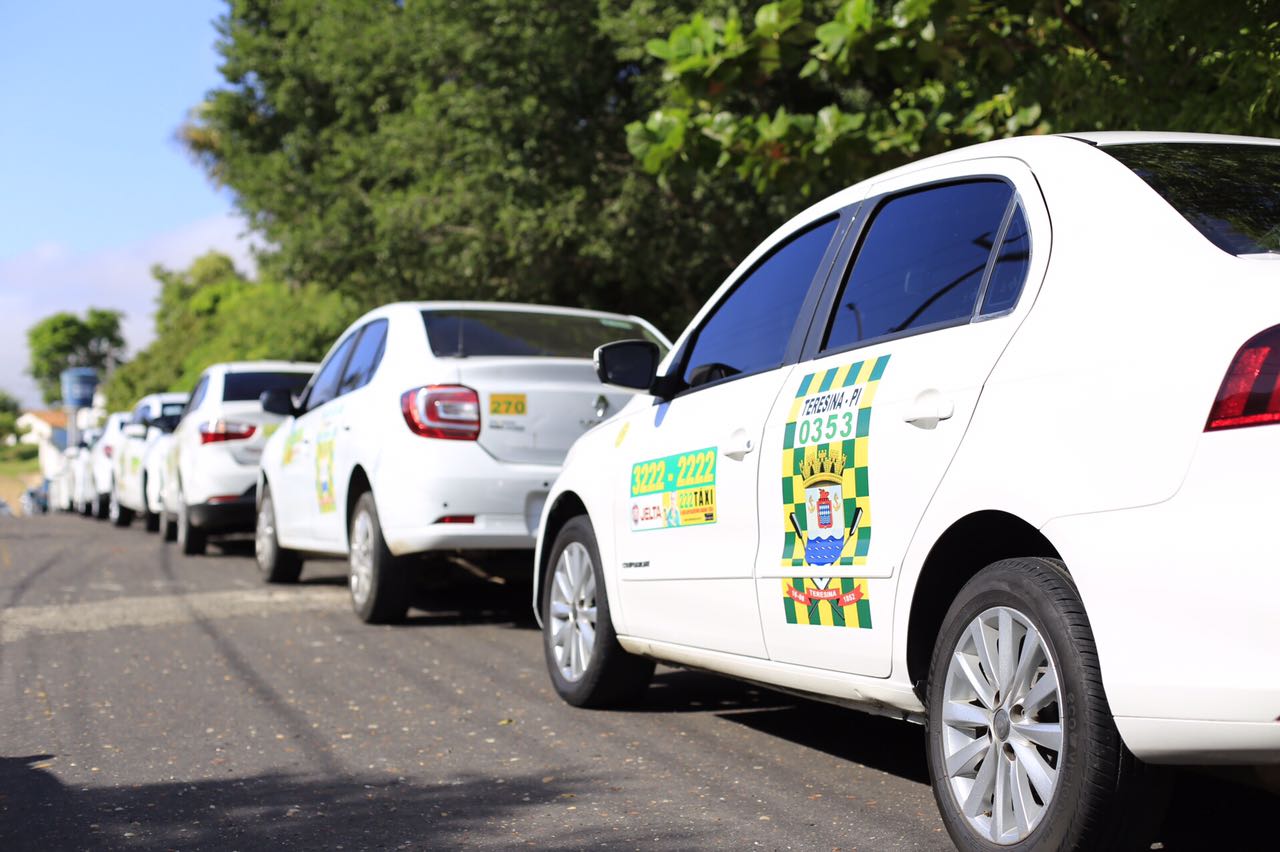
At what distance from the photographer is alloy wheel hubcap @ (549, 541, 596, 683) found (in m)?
6.22

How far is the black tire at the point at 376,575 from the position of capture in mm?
8508

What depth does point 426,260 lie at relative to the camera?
20375 mm

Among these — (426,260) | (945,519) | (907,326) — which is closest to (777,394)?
(907,326)

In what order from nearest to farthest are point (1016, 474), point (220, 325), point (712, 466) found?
point (1016, 474) → point (712, 466) → point (220, 325)

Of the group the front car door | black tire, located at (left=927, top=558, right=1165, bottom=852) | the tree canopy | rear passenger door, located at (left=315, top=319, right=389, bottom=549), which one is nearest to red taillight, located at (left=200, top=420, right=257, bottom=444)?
rear passenger door, located at (left=315, top=319, right=389, bottom=549)

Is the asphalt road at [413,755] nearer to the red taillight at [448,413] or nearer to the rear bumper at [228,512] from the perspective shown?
the red taillight at [448,413]

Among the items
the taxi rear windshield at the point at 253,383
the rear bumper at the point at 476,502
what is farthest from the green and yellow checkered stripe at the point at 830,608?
the taxi rear windshield at the point at 253,383

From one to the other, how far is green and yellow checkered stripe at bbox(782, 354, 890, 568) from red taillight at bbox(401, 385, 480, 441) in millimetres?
→ 3717

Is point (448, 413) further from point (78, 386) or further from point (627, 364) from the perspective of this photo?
point (78, 386)

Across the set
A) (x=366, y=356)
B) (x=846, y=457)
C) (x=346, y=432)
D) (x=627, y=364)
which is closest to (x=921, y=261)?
(x=846, y=457)

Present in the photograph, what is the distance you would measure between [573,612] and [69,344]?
141m

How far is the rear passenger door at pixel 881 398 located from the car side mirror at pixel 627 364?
124cm

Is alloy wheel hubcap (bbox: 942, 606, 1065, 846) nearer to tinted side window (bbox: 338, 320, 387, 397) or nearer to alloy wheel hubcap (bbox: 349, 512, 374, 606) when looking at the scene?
alloy wheel hubcap (bbox: 349, 512, 374, 606)

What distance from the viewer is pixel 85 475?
2689 cm
